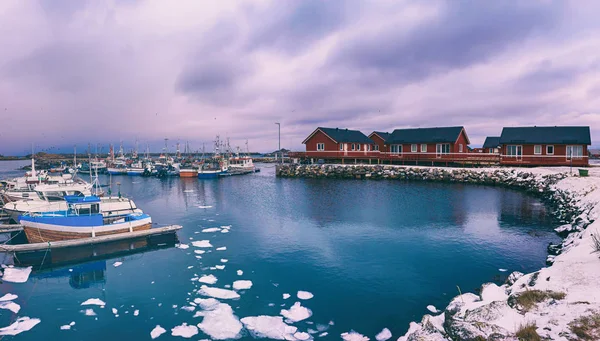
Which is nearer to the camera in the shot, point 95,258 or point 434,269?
point 434,269

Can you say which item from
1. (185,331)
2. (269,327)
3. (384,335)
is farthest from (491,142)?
(185,331)

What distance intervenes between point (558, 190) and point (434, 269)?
2614 cm

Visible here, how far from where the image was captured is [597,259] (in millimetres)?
11539

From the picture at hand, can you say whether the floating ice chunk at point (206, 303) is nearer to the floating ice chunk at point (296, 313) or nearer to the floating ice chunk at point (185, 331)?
the floating ice chunk at point (185, 331)

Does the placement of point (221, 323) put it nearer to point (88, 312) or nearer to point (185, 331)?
point (185, 331)

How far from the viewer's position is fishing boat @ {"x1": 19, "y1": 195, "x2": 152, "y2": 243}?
67.8 ft

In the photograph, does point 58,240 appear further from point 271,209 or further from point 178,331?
point 271,209

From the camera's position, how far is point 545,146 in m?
51.2

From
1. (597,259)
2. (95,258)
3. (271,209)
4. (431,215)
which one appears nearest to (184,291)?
(95,258)

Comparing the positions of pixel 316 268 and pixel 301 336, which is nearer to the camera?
pixel 301 336

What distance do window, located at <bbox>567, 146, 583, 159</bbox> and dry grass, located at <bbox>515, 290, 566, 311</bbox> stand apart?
2011 inches

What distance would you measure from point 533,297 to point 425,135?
5694 cm

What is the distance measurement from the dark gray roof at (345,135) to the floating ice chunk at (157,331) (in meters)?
56.5

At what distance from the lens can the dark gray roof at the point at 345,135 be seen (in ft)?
219
